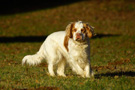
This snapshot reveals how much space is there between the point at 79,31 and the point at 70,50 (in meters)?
0.69

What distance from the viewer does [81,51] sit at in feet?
24.6

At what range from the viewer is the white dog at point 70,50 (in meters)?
7.23

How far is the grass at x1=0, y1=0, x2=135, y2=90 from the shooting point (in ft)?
22.7

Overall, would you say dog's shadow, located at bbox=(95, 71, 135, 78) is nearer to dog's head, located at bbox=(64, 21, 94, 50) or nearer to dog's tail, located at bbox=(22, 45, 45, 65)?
dog's head, located at bbox=(64, 21, 94, 50)

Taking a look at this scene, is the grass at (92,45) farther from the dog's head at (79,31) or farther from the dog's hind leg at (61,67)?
the dog's head at (79,31)

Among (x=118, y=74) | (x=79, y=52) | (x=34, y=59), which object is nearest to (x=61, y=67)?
(x=34, y=59)

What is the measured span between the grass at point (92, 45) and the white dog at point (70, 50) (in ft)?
0.99

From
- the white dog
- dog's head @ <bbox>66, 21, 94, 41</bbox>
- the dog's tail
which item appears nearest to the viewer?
dog's head @ <bbox>66, 21, 94, 41</bbox>

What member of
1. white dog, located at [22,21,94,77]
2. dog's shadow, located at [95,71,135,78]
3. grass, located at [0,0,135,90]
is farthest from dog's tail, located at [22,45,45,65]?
dog's shadow, located at [95,71,135,78]

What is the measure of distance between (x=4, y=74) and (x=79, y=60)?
6.25 ft

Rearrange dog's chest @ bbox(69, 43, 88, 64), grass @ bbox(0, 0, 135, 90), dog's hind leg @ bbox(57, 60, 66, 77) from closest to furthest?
grass @ bbox(0, 0, 135, 90), dog's chest @ bbox(69, 43, 88, 64), dog's hind leg @ bbox(57, 60, 66, 77)

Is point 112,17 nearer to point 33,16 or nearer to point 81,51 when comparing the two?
point 33,16

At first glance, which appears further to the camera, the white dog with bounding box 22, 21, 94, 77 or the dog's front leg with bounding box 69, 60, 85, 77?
the dog's front leg with bounding box 69, 60, 85, 77

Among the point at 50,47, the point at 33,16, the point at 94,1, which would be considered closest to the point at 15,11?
the point at 33,16
